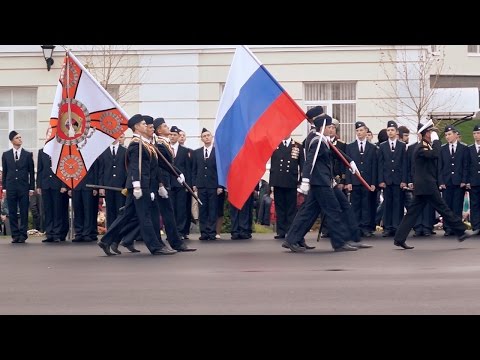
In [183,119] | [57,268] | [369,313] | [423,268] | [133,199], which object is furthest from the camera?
[183,119]

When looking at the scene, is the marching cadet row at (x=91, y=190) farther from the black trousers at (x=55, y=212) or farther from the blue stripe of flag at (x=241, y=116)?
the blue stripe of flag at (x=241, y=116)

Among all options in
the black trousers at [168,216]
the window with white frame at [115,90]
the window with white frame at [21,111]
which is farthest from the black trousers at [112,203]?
the window with white frame at [21,111]

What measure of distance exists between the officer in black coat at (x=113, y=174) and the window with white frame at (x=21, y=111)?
8771mm

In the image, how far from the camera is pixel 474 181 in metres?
22.0

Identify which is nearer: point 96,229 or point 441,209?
point 441,209

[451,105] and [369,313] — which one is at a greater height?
[451,105]

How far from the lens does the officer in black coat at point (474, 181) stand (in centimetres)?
2198

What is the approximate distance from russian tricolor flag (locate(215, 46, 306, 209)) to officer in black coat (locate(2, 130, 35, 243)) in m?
5.27

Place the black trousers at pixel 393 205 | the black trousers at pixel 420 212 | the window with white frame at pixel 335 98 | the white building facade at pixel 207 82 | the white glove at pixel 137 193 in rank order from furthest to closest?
1. the window with white frame at pixel 335 98
2. the white building facade at pixel 207 82
3. the black trousers at pixel 393 205
4. the black trousers at pixel 420 212
5. the white glove at pixel 137 193

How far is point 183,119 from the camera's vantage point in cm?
3002

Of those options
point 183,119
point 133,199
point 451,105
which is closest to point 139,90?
point 183,119

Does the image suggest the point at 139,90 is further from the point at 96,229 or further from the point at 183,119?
the point at 96,229

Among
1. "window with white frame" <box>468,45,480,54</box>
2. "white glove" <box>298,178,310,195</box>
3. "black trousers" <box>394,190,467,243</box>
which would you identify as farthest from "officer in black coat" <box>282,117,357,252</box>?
"window with white frame" <box>468,45,480,54</box>

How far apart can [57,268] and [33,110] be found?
14.3 m
